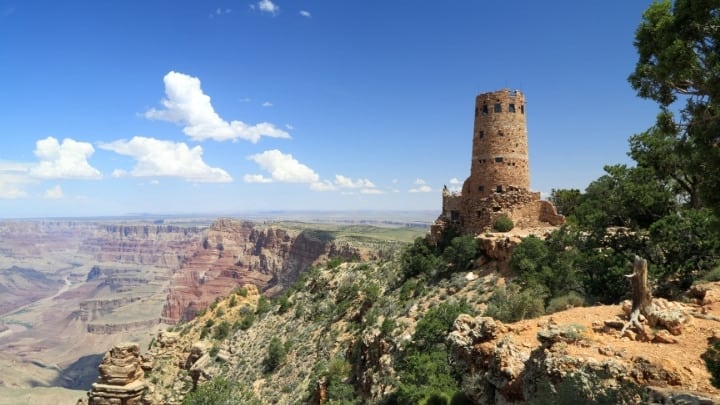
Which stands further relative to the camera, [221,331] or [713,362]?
[221,331]

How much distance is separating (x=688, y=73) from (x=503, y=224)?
70.7 ft

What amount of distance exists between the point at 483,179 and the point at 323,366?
17.9 metres

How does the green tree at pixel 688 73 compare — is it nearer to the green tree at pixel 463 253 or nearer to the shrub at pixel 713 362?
the shrub at pixel 713 362

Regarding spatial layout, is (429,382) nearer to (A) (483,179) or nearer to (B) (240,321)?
(A) (483,179)

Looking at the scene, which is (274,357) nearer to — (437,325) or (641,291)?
(437,325)

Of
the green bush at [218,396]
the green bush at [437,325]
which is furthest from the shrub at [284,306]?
the green bush at [437,325]

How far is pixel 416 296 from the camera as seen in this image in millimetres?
31203

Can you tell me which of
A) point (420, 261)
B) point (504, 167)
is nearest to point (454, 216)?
point (420, 261)

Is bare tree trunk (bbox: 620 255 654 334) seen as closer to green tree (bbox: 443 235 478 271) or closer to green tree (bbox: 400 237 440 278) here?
green tree (bbox: 443 235 478 271)

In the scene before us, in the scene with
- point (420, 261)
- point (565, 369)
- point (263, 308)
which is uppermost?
point (565, 369)

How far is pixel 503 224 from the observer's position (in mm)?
31797

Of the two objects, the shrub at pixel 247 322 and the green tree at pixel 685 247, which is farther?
the shrub at pixel 247 322

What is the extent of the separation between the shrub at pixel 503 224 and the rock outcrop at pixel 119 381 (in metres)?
31.4

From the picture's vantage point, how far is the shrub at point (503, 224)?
104 ft
